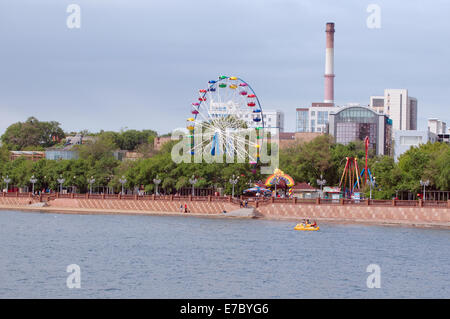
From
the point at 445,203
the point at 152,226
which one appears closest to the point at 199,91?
the point at 152,226

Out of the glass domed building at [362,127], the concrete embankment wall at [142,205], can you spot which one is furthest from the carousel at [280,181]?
the glass domed building at [362,127]

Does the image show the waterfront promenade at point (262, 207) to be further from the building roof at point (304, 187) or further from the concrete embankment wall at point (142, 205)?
the building roof at point (304, 187)

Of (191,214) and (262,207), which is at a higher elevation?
(262,207)

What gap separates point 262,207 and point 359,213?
12170 mm

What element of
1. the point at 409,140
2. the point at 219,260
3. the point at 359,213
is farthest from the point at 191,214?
the point at 409,140

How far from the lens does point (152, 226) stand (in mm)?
84688

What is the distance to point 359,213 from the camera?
91.5 m

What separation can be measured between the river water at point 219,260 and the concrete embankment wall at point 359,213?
11.0 feet

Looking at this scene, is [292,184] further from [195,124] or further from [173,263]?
[173,263]

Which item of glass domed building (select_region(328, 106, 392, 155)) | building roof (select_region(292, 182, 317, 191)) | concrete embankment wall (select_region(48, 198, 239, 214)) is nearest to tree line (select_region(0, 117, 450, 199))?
building roof (select_region(292, 182, 317, 191))

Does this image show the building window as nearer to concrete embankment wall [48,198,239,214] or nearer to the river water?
concrete embankment wall [48,198,239,214]

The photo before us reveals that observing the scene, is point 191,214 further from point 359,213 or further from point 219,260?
point 219,260

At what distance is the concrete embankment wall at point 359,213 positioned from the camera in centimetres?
8681
